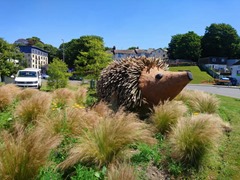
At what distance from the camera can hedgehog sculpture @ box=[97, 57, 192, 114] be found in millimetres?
7891

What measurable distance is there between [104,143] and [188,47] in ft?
283

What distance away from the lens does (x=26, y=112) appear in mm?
6723

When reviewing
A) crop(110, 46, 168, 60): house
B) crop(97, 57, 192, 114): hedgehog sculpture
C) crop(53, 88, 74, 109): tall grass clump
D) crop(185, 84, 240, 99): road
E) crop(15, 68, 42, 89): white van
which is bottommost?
crop(185, 84, 240, 99): road

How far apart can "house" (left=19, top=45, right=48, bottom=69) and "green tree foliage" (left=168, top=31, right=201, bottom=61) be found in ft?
153

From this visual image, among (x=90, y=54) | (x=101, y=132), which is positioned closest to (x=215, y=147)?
(x=101, y=132)

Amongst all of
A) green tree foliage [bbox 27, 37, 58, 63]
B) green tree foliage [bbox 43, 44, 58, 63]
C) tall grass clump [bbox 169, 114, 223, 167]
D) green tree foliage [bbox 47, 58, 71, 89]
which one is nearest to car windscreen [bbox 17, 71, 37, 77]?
green tree foliage [bbox 47, 58, 71, 89]

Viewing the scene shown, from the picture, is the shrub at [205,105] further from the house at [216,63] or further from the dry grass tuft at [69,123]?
the house at [216,63]

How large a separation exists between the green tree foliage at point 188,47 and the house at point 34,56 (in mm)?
46550

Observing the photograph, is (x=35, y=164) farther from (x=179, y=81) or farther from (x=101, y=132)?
(x=179, y=81)

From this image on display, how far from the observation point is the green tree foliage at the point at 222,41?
85125mm

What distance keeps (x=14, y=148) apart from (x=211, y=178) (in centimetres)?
324

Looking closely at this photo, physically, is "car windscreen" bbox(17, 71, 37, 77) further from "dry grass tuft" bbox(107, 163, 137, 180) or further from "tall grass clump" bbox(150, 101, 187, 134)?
"dry grass tuft" bbox(107, 163, 137, 180)

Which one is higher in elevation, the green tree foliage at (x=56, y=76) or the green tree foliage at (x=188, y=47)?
the green tree foliage at (x=188, y=47)

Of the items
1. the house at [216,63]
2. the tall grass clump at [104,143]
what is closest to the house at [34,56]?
the house at [216,63]
